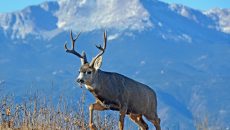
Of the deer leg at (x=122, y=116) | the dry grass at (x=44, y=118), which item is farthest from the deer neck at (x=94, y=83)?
the dry grass at (x=44, y=118)

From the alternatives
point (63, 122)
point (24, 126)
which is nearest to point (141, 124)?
point (63, 122)

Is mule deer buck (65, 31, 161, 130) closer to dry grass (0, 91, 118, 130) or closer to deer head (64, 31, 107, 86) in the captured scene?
deer head (64, 31, 107, 86)

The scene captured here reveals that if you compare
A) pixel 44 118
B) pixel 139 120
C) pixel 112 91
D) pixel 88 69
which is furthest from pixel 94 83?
pixel 139 120

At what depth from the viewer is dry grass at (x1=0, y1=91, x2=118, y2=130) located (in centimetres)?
1482

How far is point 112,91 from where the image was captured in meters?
15.1

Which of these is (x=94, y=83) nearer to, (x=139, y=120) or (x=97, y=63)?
(x=97, y=63)

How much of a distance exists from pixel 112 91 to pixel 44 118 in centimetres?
138

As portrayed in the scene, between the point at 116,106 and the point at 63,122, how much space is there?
1.15m

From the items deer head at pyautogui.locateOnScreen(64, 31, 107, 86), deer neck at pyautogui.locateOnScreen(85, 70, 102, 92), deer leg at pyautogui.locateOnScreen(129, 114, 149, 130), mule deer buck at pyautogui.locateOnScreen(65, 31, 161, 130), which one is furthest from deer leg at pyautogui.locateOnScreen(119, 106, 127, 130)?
deer leg at pyautogui.locateOnScreen(129, 114, 149, 130)

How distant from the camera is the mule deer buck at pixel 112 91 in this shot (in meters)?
14.8

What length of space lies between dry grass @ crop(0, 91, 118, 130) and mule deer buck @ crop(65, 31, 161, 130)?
62 cm

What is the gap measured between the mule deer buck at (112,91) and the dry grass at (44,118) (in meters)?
0.62

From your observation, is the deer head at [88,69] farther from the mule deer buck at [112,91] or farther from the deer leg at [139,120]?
the deer leg at [139,120]

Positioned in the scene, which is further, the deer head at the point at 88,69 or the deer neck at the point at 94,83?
the deer neck at the point at 94,83
